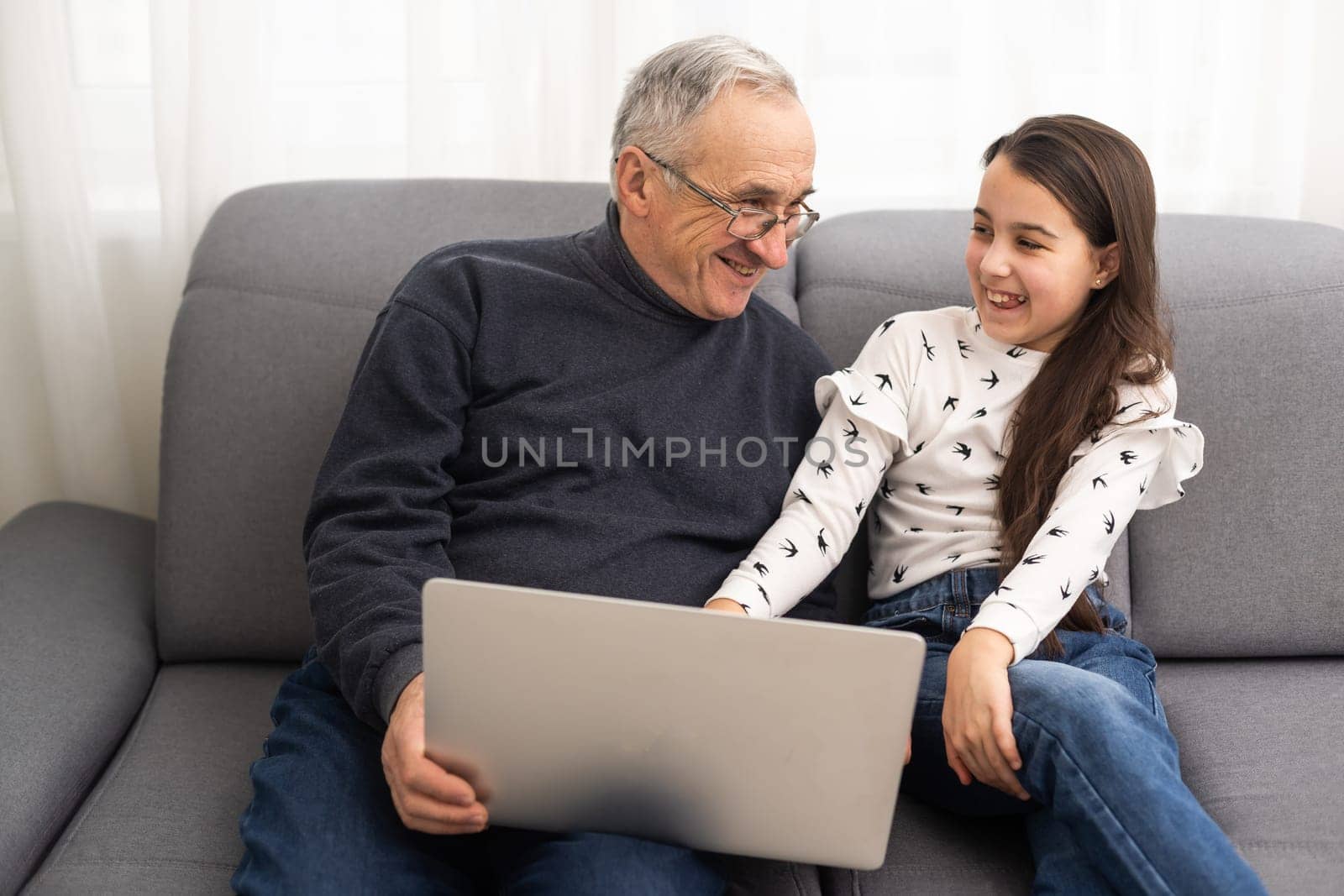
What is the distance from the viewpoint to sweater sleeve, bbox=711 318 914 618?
1.41 metres

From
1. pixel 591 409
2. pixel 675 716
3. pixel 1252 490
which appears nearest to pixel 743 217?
pixel 591 409

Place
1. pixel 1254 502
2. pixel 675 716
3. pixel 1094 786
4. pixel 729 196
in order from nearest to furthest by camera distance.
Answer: pixel 675 716
pixel 1094 786
pixel 729 196
pixel 1254 502

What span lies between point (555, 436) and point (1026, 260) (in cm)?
60

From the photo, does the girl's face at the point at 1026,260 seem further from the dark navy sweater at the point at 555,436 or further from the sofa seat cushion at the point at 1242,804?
the sofa seat cushion at the point at 1242,804

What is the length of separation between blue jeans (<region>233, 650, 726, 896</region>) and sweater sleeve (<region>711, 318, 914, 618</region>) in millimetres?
364

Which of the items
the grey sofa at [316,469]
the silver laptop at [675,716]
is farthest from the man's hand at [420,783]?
the grey sofa at [316,469]

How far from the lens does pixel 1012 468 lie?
1.44 m

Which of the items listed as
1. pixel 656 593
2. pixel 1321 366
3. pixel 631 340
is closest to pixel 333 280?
pixel 631 340

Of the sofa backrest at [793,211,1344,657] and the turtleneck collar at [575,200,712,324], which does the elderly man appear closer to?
the turtleneck collar at [575,200,712,324]

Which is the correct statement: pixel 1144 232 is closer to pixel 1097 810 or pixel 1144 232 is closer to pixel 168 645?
pixel 1097 810

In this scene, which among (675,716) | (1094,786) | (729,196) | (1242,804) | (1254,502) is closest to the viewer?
(675,716)

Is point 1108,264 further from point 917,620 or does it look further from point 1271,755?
point 1271,755

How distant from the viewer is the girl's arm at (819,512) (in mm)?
1397

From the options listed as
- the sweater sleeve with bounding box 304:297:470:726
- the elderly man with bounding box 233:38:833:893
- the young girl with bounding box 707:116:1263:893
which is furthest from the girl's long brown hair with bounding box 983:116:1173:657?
the sweater sleeve with bounding box 304:297:470:726
